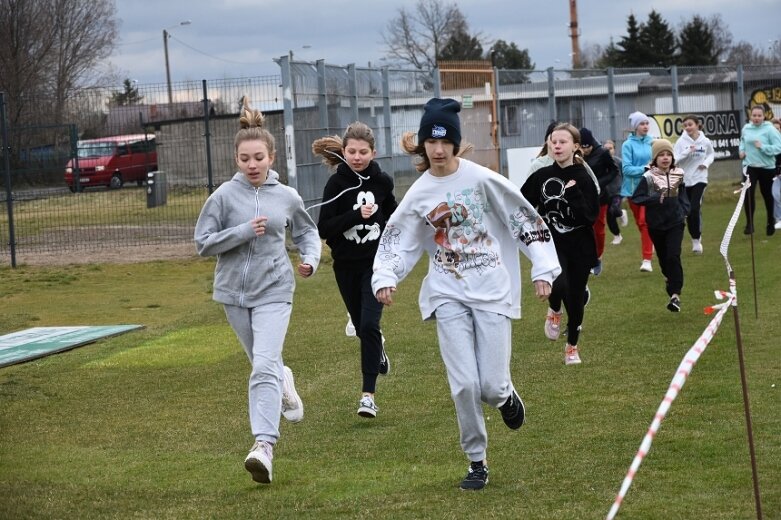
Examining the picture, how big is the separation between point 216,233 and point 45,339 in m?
6.30

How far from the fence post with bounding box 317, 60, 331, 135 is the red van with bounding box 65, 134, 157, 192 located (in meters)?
4.69

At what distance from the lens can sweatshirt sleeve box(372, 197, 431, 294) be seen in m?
6.43

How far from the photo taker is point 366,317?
8438 millimetres

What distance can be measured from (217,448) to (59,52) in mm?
45664

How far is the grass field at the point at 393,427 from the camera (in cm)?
607

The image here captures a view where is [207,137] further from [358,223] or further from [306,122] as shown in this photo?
[358,223]

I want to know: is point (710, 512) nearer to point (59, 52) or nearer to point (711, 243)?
point (711, 243)

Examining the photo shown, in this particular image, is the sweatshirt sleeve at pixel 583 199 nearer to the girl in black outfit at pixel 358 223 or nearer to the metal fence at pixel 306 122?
the girl in black outfit at pixel 358 223

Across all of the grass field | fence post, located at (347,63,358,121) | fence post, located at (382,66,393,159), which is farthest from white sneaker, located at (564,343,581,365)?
fence post, located at (382,66,393,159)

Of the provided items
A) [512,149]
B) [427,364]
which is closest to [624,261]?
[427,364]

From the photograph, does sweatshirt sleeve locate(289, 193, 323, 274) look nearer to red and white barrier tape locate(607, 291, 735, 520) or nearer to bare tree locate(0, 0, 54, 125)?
red and white barrier tape locate(607, 291, 735, 520)

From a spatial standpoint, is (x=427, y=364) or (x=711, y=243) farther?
(x=711, y=243)

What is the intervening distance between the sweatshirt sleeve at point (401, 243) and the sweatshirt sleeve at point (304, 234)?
0.78 m

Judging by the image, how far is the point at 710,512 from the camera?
5.58 metres
